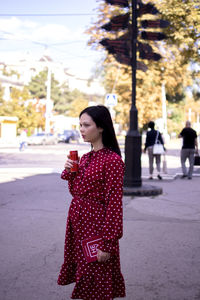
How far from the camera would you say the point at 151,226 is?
6.43 m

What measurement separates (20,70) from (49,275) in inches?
5270

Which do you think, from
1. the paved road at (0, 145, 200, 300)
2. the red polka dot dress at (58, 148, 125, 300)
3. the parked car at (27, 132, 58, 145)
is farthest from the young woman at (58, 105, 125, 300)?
the parked car at (27, 132, 58, 145)

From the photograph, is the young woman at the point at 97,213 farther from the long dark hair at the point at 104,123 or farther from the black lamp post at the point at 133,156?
the black lamp post at the point at 133,156

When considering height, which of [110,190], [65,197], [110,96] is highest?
[110,96]

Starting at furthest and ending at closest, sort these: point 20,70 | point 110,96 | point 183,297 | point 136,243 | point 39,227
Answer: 1. point 20,70
2. point 110,96
3. point 39,227
4. point 136,243
5. point 183,297

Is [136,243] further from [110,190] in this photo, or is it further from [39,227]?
[110,190]

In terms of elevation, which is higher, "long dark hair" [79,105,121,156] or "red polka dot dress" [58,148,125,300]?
"long dark hair" [79,105,121,156]

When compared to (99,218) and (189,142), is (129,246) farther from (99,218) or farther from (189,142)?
(189,142)

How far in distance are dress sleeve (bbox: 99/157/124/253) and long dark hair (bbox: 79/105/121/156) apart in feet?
0.49

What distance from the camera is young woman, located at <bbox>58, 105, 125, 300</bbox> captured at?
2643 mm

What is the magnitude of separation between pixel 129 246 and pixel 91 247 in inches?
105

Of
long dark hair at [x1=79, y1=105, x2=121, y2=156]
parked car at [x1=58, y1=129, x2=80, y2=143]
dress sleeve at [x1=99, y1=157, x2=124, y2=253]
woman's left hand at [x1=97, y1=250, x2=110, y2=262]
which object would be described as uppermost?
long dark hair at [x1=79, y1=105, x2=121, y2=156]

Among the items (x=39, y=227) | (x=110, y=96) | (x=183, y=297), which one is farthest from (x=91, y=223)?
(x=110, y=96)

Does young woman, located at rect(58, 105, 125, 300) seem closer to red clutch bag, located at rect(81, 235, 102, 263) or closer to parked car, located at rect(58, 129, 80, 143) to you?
red clutch bag, located at rect(81, 235, 102, 263)
